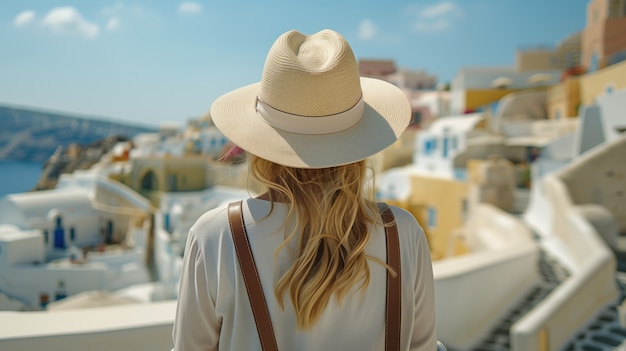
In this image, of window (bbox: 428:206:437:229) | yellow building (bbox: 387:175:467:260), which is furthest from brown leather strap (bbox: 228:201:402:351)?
window (bbox: 428:206:437:229)

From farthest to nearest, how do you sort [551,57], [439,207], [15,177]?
[551,57], [15,177], [439,207]

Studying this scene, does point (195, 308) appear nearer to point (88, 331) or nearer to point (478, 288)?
point (88, 331)

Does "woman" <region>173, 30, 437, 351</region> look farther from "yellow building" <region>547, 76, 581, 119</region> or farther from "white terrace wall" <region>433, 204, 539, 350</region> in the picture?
"yellow building" <region>547, 76, 581, 119</region>

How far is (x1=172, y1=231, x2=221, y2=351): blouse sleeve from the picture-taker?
0.98 meters

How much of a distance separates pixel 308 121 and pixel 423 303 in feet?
1.80

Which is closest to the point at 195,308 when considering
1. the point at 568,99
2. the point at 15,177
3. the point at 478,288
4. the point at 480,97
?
the point at 478,288

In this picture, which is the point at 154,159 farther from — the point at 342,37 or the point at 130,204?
the point at 342,37

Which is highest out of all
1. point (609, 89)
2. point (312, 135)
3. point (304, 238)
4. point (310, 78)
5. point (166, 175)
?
point (609, 89)

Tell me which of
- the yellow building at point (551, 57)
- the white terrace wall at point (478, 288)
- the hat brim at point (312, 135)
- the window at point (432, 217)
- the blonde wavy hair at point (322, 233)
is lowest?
the window at point (432, 217)

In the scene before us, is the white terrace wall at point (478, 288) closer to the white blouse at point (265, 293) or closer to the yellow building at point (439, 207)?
the white blouse at point (265, 293)

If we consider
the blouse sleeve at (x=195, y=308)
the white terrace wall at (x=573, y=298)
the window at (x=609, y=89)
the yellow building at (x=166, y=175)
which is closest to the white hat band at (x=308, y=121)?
the blouse sleeve at (x=195, y=308)

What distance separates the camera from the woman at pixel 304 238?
0.96 m

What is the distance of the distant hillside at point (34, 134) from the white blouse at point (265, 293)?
22.0 m

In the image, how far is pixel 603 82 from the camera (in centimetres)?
1664
